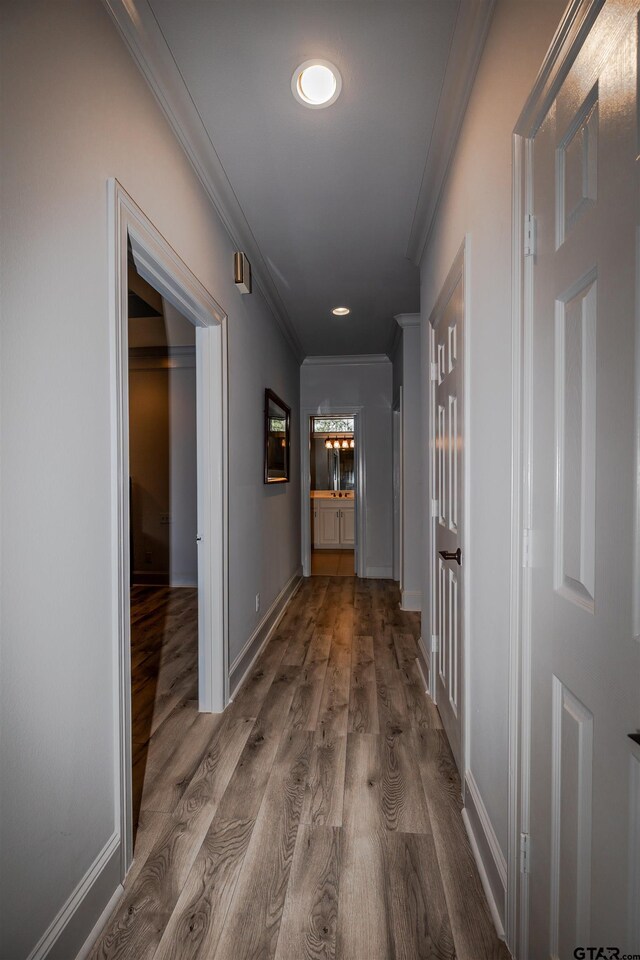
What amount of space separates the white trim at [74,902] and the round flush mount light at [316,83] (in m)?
2.53

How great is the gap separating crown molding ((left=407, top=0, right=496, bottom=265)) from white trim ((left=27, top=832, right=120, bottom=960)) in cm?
261

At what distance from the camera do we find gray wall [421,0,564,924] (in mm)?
1292

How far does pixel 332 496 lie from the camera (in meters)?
8.35

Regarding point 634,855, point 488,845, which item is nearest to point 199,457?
point 488,845

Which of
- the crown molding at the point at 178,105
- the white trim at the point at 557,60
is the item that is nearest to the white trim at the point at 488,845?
the white trim at the point at 557,60

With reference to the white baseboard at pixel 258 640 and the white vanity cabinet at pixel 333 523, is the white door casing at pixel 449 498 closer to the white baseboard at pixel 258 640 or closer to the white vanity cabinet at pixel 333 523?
the white baseboard at pixel 258 640

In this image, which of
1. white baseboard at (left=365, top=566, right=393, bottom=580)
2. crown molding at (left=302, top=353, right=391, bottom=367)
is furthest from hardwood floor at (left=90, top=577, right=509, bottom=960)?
crown molding at (left=302, top=353, right=391, bottom=367)

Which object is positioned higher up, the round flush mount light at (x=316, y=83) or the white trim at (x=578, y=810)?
the round flush mount light at (x=316, y=83)

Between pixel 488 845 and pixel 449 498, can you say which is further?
pixel 449 498

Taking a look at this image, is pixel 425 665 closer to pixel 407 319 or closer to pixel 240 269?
pixel 240 269

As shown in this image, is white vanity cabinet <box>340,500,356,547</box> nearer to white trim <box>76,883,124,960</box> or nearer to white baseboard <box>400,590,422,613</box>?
white baseboard <box>400,590,422,613</box>

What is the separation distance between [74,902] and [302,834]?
2.41 feet

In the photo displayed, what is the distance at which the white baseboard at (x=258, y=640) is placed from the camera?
2.83m

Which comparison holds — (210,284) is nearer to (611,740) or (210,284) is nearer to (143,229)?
(143,229)
